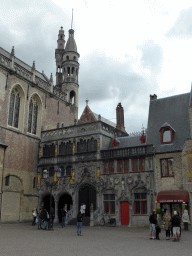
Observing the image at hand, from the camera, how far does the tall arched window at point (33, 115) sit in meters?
33.8

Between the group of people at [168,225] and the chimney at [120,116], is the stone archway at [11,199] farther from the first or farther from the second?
the chimney at [120,116]

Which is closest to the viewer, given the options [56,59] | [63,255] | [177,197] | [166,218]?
[63,255]

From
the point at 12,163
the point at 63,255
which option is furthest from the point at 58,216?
the point at 63,255

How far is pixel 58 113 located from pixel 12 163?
37.1 feet

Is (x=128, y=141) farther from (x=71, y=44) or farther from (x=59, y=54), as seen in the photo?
(x=59, y=54)

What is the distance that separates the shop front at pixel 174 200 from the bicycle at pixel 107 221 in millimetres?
4777

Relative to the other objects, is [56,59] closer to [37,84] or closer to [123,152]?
[37,84]

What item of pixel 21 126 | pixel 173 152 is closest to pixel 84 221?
pixel 173 152

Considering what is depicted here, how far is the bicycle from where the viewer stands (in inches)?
997

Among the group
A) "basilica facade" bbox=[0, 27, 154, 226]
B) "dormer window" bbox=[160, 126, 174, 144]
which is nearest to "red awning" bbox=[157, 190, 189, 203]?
"basilica facade" bbox=[0, 27, 154, 226]

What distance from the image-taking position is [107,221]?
25.9 metres

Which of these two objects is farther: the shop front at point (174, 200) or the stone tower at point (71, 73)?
the stone tower at point (71, 73)

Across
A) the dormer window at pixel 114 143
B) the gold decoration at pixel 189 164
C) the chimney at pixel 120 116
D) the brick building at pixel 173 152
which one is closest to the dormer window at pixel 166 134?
the brick building at pixel 173 152

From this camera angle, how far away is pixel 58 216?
1162 inches
